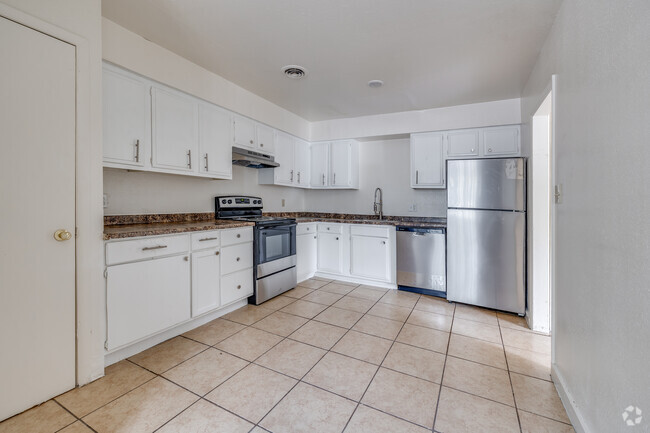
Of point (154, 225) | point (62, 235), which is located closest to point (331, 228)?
point (154, 225)

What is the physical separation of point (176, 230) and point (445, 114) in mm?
3587

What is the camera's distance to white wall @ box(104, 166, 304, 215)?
2457 mm

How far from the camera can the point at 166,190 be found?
9.37 feet

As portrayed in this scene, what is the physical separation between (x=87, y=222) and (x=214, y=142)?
1514 millimetres

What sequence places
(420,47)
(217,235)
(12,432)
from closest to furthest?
(12,432) < (420,47) < (217,235)

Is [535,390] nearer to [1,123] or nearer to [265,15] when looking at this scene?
[265,15]

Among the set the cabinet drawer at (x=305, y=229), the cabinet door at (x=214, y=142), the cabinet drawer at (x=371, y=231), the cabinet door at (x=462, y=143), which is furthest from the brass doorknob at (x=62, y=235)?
the cabinet door at (x=462, y=143)

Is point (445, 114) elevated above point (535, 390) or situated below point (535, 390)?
above

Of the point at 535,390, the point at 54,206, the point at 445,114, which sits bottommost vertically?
the point at 535,390

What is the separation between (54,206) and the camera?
1667 millimetres

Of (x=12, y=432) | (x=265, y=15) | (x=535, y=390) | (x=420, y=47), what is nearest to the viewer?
(x=12, y=432)

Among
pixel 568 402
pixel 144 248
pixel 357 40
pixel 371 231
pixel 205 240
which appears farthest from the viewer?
pixel 371 231

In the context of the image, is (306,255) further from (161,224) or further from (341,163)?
(161,224)

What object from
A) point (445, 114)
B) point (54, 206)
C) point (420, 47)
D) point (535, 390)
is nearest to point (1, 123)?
point (54, 206)
